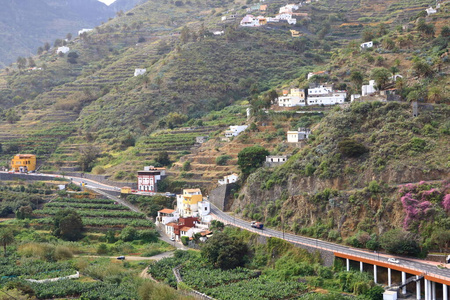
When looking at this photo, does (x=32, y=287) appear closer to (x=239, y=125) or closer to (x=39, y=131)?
(x=239, y=125)

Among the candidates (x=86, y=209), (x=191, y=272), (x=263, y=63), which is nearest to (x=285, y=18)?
(x=263, y=63)

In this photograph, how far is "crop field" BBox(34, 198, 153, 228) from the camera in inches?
2279

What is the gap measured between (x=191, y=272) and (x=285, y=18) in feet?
254

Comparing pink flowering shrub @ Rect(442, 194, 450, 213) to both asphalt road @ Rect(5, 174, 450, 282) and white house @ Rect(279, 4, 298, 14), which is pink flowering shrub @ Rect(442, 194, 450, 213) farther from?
white house @ Rect(279, 4, 298, 14)

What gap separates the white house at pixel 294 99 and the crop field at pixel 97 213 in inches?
812

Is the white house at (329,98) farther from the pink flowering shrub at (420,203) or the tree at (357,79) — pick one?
the pink flowering shrub at (420,203)

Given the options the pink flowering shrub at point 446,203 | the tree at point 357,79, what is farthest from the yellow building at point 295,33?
the pink flowering shrub at point 446,203

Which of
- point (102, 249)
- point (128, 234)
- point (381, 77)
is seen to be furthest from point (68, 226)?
point (381, 77)

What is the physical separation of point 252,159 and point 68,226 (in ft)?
60.1

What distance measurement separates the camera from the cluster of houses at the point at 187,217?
53656mm

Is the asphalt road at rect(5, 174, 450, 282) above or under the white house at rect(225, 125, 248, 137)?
under

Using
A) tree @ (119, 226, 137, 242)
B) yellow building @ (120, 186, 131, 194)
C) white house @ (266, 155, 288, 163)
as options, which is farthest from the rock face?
yellow building @ (120, 186, 131, 194)

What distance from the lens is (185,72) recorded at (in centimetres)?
9244

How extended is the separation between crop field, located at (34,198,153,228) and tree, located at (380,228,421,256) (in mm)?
25235
